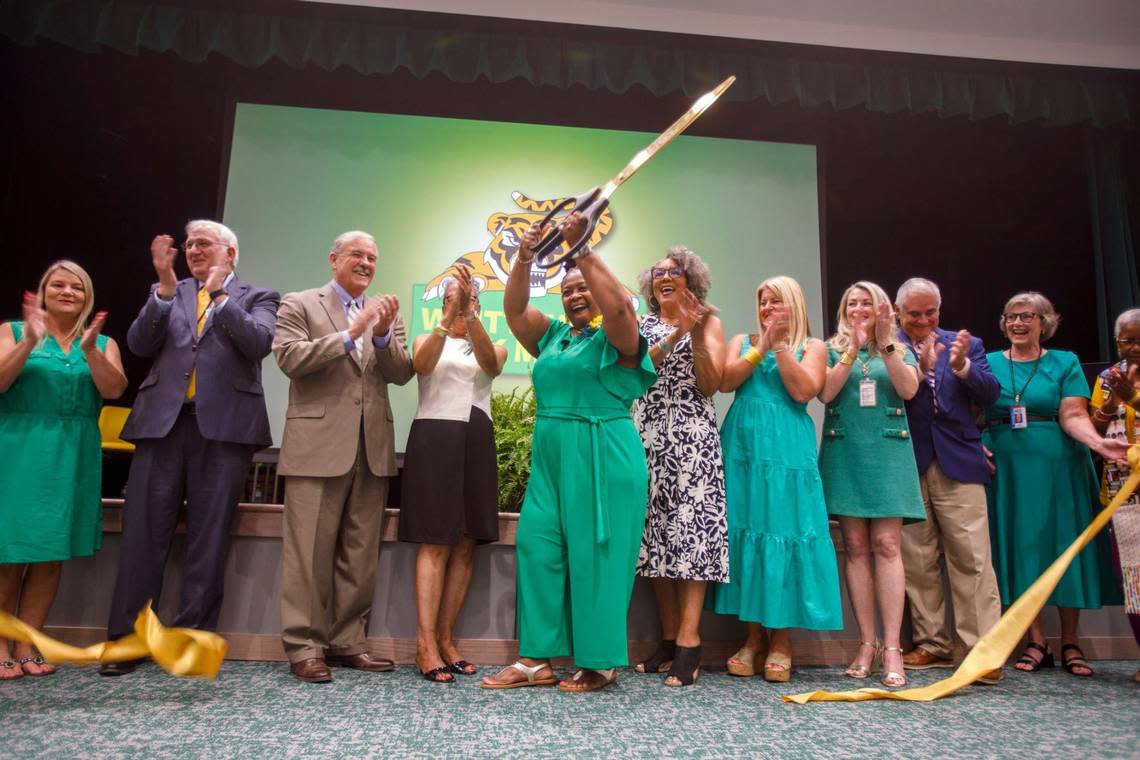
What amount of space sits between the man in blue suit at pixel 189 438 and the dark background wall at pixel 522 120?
2442 mm

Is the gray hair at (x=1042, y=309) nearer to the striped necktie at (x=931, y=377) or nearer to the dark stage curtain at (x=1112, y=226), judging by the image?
the striped necktie at (x=931, y=377)

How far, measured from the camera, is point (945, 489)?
3186mm

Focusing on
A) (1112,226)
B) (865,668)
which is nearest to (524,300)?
(865,668)

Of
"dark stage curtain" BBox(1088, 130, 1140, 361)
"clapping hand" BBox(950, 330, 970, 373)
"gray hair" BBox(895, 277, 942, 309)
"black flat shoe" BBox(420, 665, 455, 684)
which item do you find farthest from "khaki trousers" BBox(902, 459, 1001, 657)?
"dark stage curtain" BBox(1088, 130, 1140, 361)

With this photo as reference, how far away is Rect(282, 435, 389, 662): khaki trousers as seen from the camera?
106 inches

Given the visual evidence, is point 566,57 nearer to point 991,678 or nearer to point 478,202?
point 478,202

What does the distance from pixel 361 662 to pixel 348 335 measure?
45.9 inches

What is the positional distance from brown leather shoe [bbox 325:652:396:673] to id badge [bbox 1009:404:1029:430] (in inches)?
107

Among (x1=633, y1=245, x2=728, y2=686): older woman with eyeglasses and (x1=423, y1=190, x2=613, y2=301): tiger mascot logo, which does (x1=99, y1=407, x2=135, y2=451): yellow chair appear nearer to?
(x1=423, y1=190, x2=613, y2=301): tiger mascot logo

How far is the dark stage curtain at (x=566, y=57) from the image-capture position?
4.89 m

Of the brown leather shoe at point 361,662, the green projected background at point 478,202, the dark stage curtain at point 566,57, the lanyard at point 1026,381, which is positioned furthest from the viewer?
the green projected background at point 478,202

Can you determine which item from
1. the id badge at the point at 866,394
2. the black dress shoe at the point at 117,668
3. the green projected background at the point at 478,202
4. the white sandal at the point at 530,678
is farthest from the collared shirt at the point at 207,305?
the id badge at the point at 866,394

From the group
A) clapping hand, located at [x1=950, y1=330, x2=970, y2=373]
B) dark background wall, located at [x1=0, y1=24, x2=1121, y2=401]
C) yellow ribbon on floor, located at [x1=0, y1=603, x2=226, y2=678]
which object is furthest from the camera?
dark background wall, located at [x1=0, y1=24, x2=1121, y2=401]

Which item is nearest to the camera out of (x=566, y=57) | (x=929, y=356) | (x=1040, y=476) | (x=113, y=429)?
(x=929, y=356)
